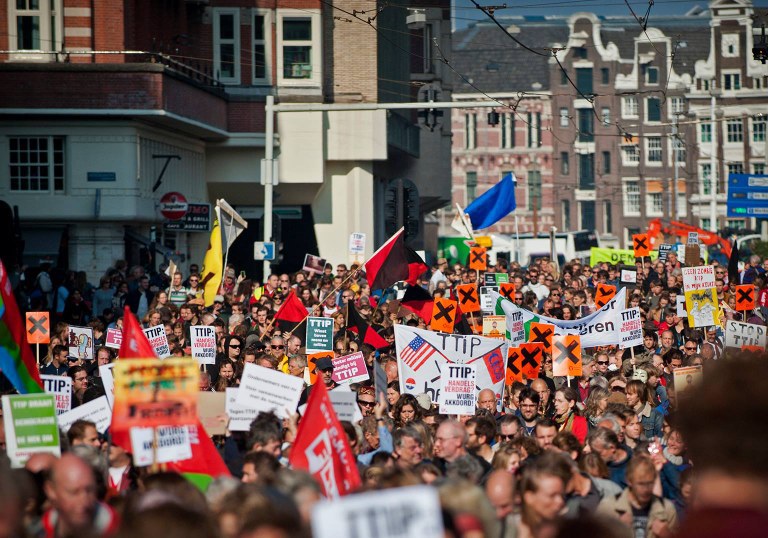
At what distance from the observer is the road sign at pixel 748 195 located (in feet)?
157

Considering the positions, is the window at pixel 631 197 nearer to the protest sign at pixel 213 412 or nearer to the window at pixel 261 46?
the window at pixel 261 46

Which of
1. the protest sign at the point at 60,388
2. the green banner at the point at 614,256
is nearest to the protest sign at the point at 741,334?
the protest sign at the point at 60,388

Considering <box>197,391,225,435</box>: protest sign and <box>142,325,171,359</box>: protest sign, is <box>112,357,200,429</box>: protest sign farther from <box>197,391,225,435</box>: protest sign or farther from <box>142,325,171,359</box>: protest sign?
<box>142,325,171,359</box>: protest sign

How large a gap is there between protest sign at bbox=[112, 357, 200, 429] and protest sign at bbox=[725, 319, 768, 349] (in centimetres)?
933

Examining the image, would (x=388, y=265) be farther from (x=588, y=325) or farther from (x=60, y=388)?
(x=60, y=388)

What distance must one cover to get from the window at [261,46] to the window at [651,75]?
55.7 m

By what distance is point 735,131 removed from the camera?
297 ft

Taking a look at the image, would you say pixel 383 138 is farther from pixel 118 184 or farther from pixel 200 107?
pixel 118 184

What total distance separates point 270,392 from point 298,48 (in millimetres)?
31690

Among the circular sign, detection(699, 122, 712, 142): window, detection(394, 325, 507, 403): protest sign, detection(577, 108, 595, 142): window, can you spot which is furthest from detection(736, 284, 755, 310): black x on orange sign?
detection(577, 108, 595, 142): window

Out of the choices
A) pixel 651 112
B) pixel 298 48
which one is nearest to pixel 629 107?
pixel 651 112

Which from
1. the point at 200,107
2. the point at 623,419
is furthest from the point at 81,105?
the point at 623,419

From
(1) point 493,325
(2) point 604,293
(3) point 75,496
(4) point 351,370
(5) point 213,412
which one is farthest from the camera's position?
(2) point 604,293

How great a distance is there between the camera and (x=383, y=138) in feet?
135
